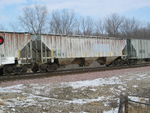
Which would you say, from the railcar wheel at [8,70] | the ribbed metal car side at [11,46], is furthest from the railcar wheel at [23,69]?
the ribbed metal car side at [11,46]

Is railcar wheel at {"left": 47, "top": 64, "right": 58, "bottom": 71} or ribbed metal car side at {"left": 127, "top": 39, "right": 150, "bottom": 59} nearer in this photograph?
railcar wheel at {"left": 47, "top": 64, "right": 58, "bottom": 71}

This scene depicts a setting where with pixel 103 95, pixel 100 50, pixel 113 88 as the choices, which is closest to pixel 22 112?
pixel 103 95

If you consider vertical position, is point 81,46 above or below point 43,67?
above

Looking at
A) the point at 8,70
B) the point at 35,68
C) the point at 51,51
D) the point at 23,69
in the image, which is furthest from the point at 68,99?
the point at 51,51

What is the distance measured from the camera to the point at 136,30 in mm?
84312

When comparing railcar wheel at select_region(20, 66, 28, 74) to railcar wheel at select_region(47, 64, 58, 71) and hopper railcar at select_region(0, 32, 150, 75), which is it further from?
railcar wheel at select_region(47, 64, 58, 71)

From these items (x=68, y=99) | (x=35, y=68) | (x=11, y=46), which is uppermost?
(x=11, y=46)

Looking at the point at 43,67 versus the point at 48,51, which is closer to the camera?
the point at 43,67

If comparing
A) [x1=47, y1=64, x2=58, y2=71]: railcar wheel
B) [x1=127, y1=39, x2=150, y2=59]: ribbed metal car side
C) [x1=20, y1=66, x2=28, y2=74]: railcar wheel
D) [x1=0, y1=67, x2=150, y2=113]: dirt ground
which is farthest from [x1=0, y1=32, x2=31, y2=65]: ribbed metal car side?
[x1=127, y1=39, x2=150, y2=59]: ribbed metal car side

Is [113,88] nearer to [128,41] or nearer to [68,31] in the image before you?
[128,41]

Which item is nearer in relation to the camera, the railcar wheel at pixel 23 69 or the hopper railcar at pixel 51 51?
the hopper railcar at pixel 51 51

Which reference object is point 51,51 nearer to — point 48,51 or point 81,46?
point 48,51

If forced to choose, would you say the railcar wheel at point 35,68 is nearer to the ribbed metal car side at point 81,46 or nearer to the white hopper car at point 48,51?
the white hopper car at point 48,51

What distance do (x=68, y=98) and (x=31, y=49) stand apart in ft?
34.8
